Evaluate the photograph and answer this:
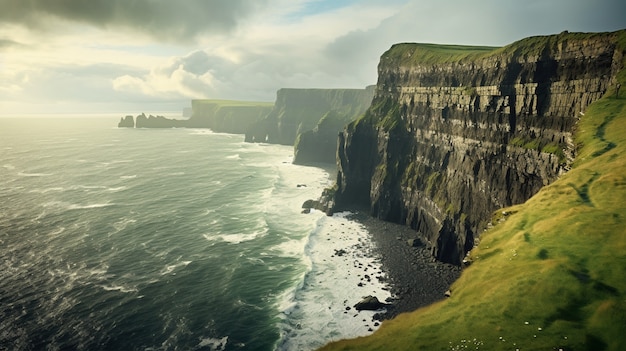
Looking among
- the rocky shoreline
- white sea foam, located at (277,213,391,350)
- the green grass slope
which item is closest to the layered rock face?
the rocky shoreline

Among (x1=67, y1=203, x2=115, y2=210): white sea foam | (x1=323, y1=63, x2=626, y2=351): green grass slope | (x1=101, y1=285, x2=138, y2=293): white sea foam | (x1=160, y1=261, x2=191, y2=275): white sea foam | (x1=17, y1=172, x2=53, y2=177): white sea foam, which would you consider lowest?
(x1=101, y1=285, x2=138, y2=293): white sea foam

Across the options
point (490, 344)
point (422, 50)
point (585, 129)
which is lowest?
point (490, 344)

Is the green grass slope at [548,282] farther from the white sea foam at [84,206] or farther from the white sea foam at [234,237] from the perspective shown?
the white sea foam at [84,206]

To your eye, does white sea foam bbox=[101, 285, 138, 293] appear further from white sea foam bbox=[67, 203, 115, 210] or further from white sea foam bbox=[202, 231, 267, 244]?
white sea foam bbox=[67, 203, 115, 210]

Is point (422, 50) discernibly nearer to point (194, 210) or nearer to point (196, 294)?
point (194, 210)

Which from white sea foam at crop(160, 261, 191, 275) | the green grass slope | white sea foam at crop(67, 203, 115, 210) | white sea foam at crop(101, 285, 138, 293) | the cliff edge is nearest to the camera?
the green grass slope

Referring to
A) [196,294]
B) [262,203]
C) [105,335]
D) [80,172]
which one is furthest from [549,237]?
[80,172]
